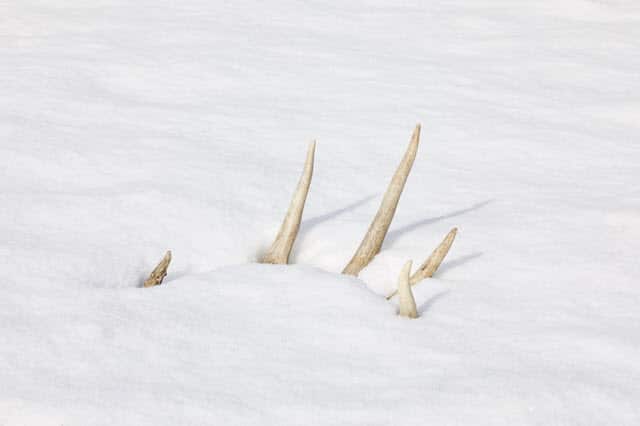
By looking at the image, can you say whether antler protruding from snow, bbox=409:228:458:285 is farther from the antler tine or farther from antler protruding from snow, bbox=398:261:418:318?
antler protruding from snow, bbox=398:261:418:318

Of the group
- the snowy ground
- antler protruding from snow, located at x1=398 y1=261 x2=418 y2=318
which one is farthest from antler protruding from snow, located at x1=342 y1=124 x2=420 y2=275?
antler protruding from snow, located at x1=398 y1=261 x2=418 y2=318

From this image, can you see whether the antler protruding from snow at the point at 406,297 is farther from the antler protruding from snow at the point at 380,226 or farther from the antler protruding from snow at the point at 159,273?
the antler protruding from snow at the point at 159,273

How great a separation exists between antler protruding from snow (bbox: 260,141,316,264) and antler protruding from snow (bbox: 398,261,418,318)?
1.85 feet

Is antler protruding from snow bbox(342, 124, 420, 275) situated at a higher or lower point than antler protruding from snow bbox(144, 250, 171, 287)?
higher

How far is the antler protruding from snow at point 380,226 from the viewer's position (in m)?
3.05

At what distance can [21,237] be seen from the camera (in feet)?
10.00

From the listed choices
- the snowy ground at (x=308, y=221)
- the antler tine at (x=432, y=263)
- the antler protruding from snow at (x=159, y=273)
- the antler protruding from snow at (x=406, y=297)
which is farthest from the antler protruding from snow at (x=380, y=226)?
the antler protruding from snow at (x=159, y=273)

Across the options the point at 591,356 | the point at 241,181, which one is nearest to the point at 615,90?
the point at 241,181

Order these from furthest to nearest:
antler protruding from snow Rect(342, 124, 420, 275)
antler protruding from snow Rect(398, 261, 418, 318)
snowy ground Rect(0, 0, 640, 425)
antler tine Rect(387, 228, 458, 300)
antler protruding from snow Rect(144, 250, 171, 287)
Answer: antler protruding from snow Rect(342, 124, 420, 275) → antler tine Rect(387, 228, 458, 300) → antler protruding from snow Rect(144, 250, 171, 287) → antler protruding from snow Rect(398, 261, 418, 318) → snowy ground Rect(0, 0, 640, 425)

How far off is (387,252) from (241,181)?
2.71 ft

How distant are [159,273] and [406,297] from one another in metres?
0.83

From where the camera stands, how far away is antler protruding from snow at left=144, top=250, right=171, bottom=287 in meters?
2.82

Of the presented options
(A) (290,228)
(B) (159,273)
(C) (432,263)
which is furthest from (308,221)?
(B) (159,273)

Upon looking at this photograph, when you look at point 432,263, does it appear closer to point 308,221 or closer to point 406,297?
point 406,297
